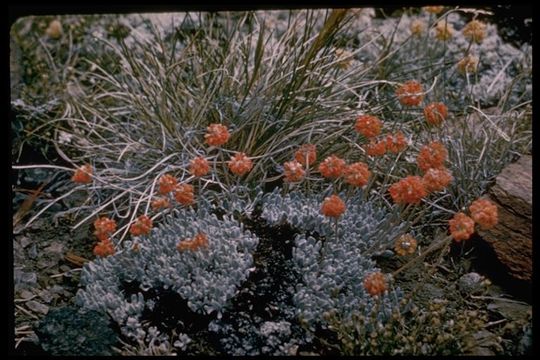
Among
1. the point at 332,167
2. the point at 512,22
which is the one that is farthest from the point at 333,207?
the point at 512,22

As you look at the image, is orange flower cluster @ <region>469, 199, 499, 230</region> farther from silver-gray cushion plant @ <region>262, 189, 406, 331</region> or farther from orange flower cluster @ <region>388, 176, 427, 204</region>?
silver-gray cushion plant @ <region>262, 189, 406, 331</region>

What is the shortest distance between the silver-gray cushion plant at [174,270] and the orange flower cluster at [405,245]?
401 mm

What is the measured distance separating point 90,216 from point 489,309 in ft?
3.90

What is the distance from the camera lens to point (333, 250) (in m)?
1.92

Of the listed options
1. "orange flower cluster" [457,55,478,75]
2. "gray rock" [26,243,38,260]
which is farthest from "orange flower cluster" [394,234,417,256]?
"gray rock" [26,243,38,260]

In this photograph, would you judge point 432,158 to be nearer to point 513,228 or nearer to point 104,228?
point 513,228

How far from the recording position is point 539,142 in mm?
1979

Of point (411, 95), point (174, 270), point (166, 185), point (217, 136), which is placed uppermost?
point (411, 95)

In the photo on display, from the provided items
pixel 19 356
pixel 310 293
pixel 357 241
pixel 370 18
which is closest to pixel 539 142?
pixel 357 241

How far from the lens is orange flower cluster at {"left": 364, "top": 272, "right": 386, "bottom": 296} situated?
173 centimetres

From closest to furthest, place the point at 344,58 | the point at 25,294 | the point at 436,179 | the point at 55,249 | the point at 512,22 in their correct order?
the point at 436,179, the point at 25,294, the point at 55,249, the point at 344,58, the point at 512,22

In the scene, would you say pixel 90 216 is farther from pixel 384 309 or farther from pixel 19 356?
pixel 384 309

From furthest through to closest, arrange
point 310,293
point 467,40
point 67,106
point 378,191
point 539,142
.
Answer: point 467,40 < point 67,106 < point 378,191 < point 539,142 < point 310,293

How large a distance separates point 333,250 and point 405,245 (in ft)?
0.66
